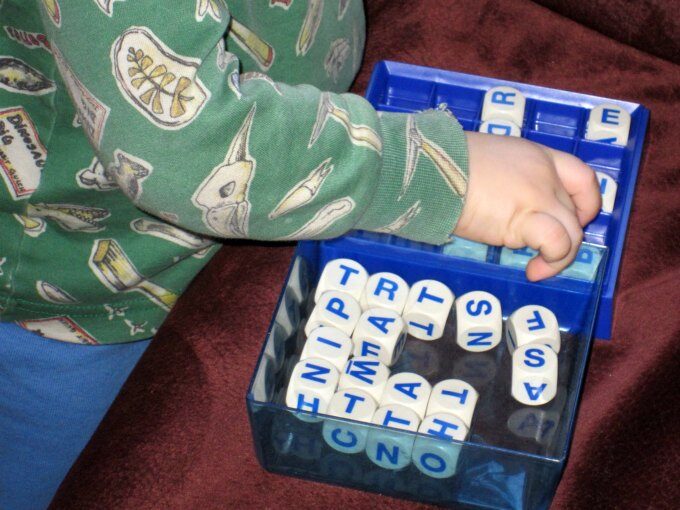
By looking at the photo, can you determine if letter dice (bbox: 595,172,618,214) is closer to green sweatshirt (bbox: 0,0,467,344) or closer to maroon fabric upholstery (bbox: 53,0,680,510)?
maroon fabric upholstery (bbox: 53,0,680,510)

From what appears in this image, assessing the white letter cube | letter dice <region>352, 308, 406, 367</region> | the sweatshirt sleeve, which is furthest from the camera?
the white letter cube

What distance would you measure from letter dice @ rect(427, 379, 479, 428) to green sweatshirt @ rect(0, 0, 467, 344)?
0.32 ft

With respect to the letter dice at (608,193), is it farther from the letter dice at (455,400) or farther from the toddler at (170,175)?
the letter dice at (455,400)

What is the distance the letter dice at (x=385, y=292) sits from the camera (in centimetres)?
59

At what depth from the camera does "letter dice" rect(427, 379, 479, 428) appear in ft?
1.73

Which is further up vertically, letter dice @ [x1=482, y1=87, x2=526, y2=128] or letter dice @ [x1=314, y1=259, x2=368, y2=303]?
letter dice @ [x1=482, y1=87, x2=526, y2=128]

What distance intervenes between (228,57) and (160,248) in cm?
20

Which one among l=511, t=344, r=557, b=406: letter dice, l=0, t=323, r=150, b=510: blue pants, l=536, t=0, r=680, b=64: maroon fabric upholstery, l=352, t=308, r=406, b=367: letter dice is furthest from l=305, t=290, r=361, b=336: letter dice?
l=536, t=0, r=680, b=64: maroon fabric upholstery

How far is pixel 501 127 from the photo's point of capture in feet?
2.20

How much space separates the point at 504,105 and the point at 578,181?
116 millimetres

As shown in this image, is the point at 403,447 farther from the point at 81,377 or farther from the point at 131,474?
the point at 81,377

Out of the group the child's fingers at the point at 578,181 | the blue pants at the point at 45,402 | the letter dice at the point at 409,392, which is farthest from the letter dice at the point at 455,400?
the blue pants at the point at 45,402

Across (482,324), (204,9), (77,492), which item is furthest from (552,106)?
(77,492)

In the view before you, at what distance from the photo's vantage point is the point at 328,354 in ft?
1.82
